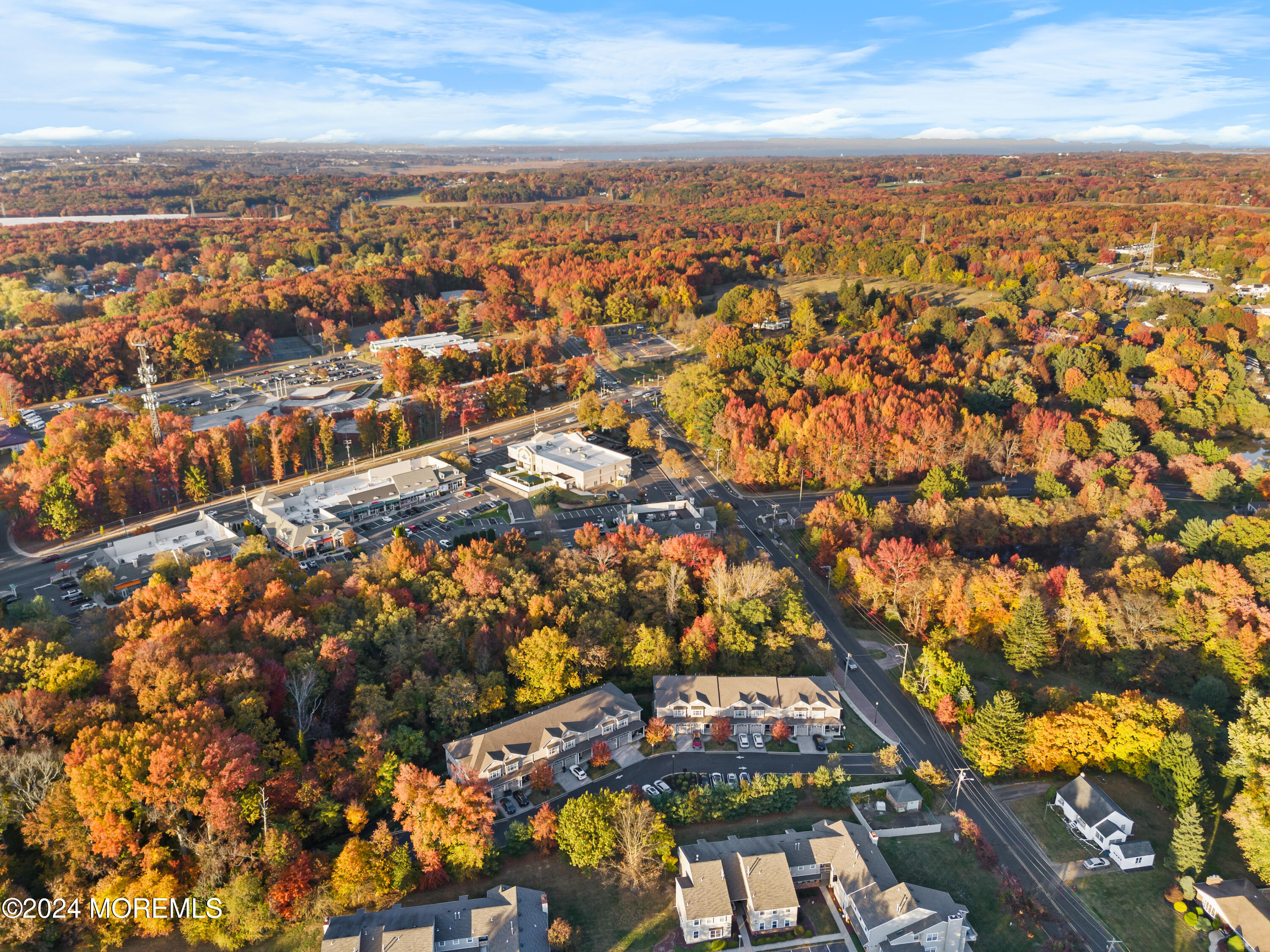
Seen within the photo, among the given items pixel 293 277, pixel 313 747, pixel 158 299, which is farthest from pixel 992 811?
pixel 293 277

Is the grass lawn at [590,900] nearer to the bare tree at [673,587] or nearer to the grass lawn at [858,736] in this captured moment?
the grass lawn at [858,736]

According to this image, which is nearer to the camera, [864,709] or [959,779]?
[959,779]

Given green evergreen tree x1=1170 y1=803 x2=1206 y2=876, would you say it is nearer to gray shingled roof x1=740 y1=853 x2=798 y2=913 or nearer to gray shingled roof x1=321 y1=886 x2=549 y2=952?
gray shingled roof x1=740 y1=853 x2=798 y2=913

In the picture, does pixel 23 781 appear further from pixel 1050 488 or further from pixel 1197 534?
pixel 1050 488

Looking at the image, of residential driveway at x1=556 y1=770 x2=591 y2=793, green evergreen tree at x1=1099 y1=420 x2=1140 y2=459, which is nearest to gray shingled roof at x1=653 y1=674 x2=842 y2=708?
residential driveway at x1=556 y1=770 x2=591 y2=793

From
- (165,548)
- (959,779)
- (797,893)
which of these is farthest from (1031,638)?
(165,548)

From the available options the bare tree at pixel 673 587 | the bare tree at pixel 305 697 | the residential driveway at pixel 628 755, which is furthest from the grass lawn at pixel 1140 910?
the bare tree at pixel 305 697
